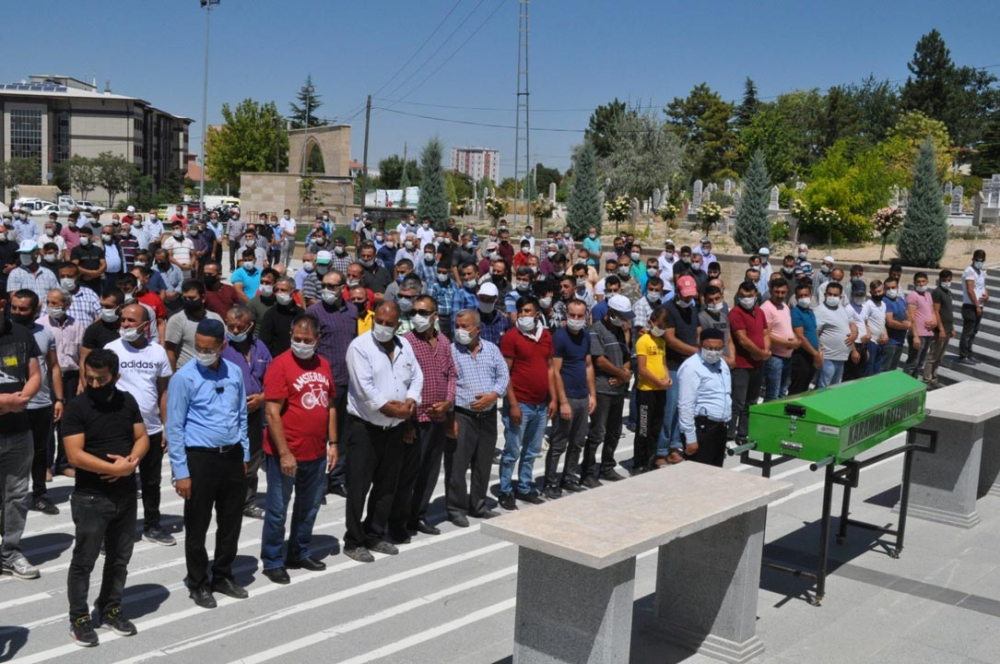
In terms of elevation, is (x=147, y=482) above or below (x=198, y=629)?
above

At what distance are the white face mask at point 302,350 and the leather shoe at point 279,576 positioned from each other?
4.83 ft

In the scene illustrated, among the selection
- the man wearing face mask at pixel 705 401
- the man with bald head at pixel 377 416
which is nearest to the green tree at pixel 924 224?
the man wearing face mask at pixel 705 401

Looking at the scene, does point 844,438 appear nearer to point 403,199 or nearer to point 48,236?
point 48,236

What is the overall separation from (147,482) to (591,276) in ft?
30.7

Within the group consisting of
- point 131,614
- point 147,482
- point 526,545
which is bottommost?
point 131,614

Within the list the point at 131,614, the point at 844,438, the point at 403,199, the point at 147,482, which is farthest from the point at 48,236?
the point at 403,199

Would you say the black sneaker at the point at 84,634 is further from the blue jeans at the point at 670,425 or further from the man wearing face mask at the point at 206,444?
the blue jeans at the point at 670,425

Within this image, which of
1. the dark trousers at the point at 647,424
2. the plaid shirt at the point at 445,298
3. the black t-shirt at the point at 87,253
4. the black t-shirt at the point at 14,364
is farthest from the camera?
the black t-shirt at the point at 87,253

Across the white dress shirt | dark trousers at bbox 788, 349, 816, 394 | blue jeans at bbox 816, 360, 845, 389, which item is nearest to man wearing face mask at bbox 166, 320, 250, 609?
the white dress shirt

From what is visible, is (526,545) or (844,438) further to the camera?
(844,438)

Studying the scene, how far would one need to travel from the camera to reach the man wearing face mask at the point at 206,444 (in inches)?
239

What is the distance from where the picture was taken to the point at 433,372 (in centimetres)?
762

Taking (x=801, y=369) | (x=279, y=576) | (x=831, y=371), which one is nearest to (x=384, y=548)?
(x=279, y=576)

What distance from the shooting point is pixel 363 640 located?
5.92 meters
